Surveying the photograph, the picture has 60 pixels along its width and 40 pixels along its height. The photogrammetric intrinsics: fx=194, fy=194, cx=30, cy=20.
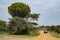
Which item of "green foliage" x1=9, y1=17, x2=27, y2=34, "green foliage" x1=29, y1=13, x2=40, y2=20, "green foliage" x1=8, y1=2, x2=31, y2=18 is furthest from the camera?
"green foliage" x1=29, y1=13, x2=40, y2=20

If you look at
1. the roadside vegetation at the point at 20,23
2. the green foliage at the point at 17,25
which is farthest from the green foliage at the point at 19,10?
the green foliage at the point at 17,25

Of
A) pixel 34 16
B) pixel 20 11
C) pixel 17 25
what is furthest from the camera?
pixel 34 16

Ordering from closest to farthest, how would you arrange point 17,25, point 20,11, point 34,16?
point 17,25 → point 20,11 → point 34,16

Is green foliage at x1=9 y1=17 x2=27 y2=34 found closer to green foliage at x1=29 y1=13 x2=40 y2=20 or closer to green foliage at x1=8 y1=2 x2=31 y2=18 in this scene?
green foliage at x1=8 y1=2 x2=31 y2=18

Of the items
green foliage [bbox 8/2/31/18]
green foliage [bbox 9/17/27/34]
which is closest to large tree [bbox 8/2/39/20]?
green foliage [bbox 8/2/31/18]

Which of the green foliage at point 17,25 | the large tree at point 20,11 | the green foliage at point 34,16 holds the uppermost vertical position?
the large tree at point 20,11

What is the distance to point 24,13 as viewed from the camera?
236ft

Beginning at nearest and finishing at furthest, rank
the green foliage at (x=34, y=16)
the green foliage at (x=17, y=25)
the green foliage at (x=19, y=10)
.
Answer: the green foliage at (x=17, y=25) < the green foliage at (x=19, y=10) < the green foliage at (x=34, y=16)

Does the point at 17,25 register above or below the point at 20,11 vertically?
below

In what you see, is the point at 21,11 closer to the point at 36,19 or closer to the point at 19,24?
the point at 36,19

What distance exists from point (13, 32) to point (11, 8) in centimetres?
1875

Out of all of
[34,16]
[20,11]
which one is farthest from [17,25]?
[34,16]

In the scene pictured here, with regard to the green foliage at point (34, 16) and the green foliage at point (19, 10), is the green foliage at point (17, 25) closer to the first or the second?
the green foliage at point (19, 10)

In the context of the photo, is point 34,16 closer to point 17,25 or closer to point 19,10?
point 19,10
